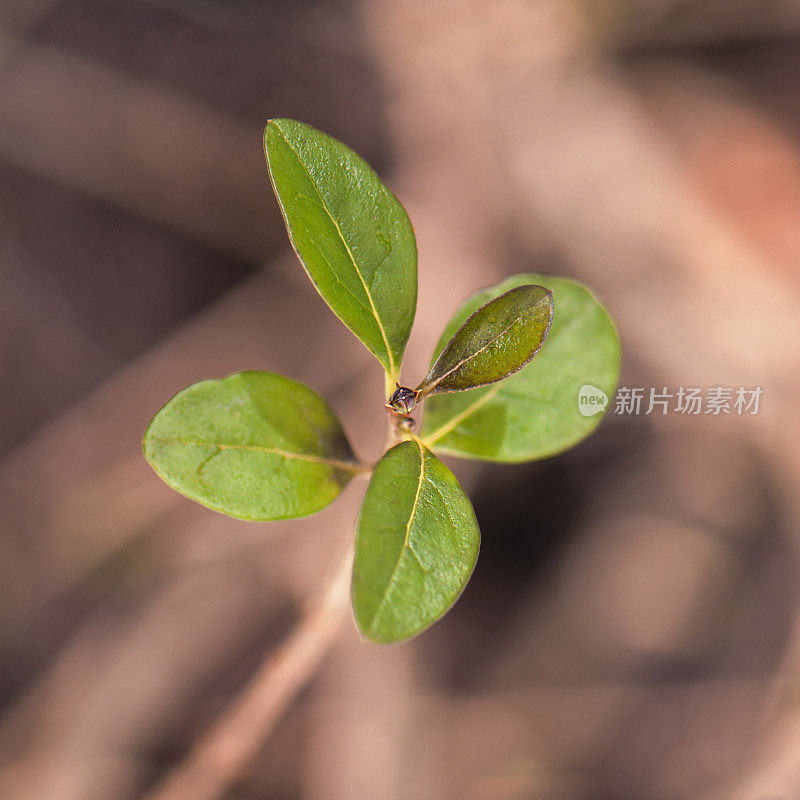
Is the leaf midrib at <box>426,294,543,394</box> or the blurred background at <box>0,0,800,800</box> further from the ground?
the blurred background at <box>0,0,800,800</box>

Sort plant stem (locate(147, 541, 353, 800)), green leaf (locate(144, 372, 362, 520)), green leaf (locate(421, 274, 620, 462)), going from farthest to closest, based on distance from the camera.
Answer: plant stem (locate(147, 541, 353, 800)) < green leaf (locate(421, 274, 620, 462)) < green leaf (locate(144, 372, 362, 520))

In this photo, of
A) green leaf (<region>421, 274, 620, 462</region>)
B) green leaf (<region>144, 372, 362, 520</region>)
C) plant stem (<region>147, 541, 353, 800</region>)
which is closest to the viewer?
green leaf (<region>144, 372, 362, 520</region>)

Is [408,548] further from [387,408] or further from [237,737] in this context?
[237,737]

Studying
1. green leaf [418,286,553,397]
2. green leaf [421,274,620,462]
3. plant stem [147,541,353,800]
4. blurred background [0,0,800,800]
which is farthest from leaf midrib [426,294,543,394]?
plant stem [147,541,353,800]

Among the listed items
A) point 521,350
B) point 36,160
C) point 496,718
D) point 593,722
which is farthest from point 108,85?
point 593,722

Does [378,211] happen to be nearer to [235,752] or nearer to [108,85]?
[108,85]

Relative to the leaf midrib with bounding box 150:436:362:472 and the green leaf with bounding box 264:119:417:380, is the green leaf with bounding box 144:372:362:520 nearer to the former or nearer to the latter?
the leaf midrib with bounding box 150:436:362:472

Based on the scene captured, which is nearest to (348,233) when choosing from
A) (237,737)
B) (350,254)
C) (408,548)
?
(350,254)
